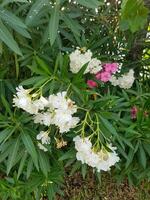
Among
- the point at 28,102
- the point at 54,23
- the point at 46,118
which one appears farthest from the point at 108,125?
the point at 54,23

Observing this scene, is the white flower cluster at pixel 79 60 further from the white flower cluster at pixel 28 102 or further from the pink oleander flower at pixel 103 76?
the white flower cluster at pixel 28 102

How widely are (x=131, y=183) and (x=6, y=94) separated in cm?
81

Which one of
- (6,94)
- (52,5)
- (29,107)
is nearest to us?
(29,107)

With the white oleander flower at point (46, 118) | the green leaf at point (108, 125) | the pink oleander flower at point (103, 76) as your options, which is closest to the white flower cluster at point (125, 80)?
the pink oleander flower at point (103, 76)

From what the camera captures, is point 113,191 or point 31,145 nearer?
point 31,145

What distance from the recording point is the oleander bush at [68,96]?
1.87m

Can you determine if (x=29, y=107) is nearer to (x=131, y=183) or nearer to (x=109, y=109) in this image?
(x=109, y=109)

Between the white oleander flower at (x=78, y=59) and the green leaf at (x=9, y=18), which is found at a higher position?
the green leaf at (x=9, y=18)

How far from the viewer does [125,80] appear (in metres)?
2.36

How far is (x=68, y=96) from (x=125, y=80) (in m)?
0.51

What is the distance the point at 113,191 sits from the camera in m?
2.52

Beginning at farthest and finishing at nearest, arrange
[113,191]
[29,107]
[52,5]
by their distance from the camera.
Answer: [113,191], [52,5], [29,107]

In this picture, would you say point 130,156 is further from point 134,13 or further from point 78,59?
point 134,13

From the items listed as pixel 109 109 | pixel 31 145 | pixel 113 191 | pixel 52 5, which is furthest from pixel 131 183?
pixel 52 5
